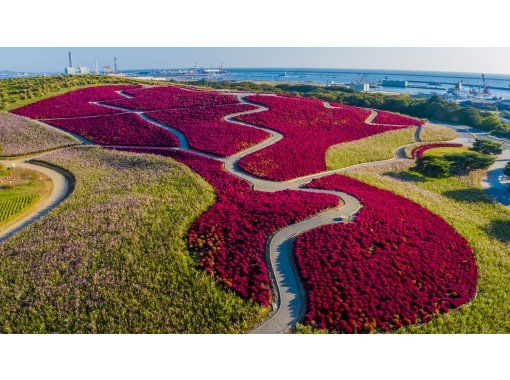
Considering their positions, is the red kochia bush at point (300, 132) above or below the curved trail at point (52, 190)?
above

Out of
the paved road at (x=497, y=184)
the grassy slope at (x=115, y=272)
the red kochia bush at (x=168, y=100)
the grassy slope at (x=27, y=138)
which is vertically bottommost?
the grassy slope at (x=115, y=272)

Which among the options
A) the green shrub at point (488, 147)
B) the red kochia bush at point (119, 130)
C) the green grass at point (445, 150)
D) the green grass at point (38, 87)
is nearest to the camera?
the red kochia bush at point (119, 130)

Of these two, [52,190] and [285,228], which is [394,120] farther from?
[52,190]

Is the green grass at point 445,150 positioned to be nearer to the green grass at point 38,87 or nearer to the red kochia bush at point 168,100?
the red kochia bush at point 168,100

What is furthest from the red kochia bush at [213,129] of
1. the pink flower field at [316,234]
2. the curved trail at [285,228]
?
the curved trail at [285,228]

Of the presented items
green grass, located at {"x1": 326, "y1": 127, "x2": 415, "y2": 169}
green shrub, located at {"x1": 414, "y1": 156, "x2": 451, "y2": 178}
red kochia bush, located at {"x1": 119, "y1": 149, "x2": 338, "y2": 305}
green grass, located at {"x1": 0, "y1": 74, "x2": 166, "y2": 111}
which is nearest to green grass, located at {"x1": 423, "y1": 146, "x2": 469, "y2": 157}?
green grass, located at {"x1": 326, "y1": 127, "x2": 415, "y2": 169}

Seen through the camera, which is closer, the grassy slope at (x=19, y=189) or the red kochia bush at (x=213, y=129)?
the grassy slope at (x=19, y=189)
